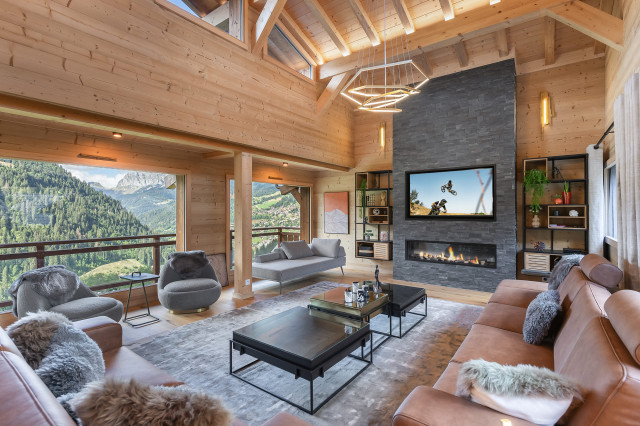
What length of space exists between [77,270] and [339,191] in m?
5.77

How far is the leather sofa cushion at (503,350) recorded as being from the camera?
2.04 metres

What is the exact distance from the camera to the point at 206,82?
173 inches

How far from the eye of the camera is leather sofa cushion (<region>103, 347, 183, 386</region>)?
5.90ft

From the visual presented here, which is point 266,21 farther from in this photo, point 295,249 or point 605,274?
point 605,274

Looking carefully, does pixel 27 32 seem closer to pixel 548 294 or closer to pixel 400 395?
pixel 400 395

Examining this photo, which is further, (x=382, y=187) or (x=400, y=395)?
(x=382, y=187)

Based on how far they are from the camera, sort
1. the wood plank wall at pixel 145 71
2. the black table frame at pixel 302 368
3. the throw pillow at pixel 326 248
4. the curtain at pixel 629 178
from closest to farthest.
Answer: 1. the black table frame at pixel 302 368
2. the curtain at pixel 629 178
3. the wood plank wall at pixel 145 71
4. the throw pillow at pixel 326 248

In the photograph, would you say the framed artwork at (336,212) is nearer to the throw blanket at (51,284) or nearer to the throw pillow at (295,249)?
the throw pillow at (295,249)

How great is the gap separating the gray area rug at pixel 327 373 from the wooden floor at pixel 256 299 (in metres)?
0.27

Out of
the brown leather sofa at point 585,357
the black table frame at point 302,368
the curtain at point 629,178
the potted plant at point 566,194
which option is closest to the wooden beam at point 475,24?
the curtain at point 629,178

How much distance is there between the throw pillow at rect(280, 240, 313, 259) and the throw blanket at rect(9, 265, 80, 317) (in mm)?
3686

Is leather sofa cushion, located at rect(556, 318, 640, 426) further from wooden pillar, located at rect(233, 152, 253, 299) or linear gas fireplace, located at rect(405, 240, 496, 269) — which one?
linear gas fireplace, located at rect(405, 240, 496, 269)

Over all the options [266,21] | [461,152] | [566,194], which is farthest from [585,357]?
[266,21]

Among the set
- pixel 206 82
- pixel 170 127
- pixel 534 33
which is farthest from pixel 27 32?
pixel 534 33
